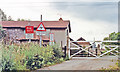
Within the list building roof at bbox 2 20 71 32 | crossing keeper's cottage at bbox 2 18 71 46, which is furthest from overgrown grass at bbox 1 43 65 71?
building roof at bbox 2 20 71 32

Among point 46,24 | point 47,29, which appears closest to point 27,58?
point 47,29

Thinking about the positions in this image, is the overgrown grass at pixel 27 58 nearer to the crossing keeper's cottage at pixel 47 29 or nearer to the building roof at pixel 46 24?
the crossing keeper's cottage at pixel 47 29

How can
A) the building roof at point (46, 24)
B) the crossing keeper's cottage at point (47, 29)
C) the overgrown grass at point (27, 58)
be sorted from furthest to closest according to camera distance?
1. the building roof at point (46, 24)
2. the crossing keeper's cottage at point (47, 29)
3. the overgrown grass at point (27, 58)

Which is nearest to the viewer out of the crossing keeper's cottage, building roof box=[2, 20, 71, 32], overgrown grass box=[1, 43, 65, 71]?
overgrown grass box=[1, 43, 65, 71]

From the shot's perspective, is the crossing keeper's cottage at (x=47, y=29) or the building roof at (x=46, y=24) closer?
the crossing keeper's cottage at (x=47, y=29)

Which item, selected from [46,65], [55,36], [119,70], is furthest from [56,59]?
[55,36]

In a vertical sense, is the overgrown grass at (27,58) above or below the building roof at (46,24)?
below

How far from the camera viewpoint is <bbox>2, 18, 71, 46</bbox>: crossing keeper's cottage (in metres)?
18.5

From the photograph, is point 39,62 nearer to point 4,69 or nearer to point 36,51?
point 36,51

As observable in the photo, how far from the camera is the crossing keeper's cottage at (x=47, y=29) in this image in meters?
18.5

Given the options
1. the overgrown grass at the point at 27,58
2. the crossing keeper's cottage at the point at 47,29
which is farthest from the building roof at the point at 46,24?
the overgrown grass at the point at 27,58

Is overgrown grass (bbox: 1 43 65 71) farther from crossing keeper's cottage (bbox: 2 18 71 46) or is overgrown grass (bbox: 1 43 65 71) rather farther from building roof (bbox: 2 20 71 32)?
building roof (bbox: 2 20 71 32)

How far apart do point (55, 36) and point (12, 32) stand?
531 centimetres

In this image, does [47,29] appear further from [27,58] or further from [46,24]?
[27,58]
